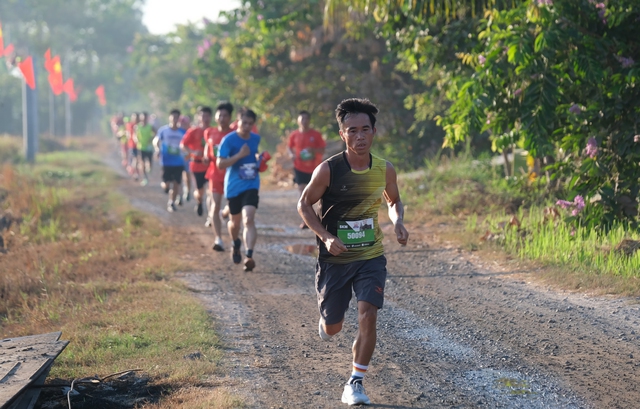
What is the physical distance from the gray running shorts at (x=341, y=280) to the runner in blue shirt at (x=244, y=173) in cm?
440

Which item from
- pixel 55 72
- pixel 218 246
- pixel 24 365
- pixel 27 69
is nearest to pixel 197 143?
pixel 218 246

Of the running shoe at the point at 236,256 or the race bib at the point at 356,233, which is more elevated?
the race bib at the point at 356,233

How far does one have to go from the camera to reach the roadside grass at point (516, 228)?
8445 mm

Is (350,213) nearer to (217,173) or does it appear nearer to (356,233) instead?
(356,233)

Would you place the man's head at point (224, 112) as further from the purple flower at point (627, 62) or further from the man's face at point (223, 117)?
the purple flower at point (627, 62)

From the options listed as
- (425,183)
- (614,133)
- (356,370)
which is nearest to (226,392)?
(356,370)

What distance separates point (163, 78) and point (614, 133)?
48078 mm

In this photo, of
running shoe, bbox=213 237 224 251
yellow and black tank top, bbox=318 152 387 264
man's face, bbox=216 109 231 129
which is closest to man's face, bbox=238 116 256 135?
man's face, bbox=216 109 231 129

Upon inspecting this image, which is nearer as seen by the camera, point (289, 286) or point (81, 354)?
point (81, 354)

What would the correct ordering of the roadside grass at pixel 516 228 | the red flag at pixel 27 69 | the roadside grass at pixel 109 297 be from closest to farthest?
the roadside grass at pixel 109 297, the roadside grass at pixel 516 228, the red flag at pixel 27 69

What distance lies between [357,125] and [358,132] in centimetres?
4

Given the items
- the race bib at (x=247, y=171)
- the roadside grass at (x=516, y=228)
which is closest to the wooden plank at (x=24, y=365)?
the race bib at (x=247, y=171)

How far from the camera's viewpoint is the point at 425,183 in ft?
53.4

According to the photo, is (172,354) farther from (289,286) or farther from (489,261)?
(489,261)
